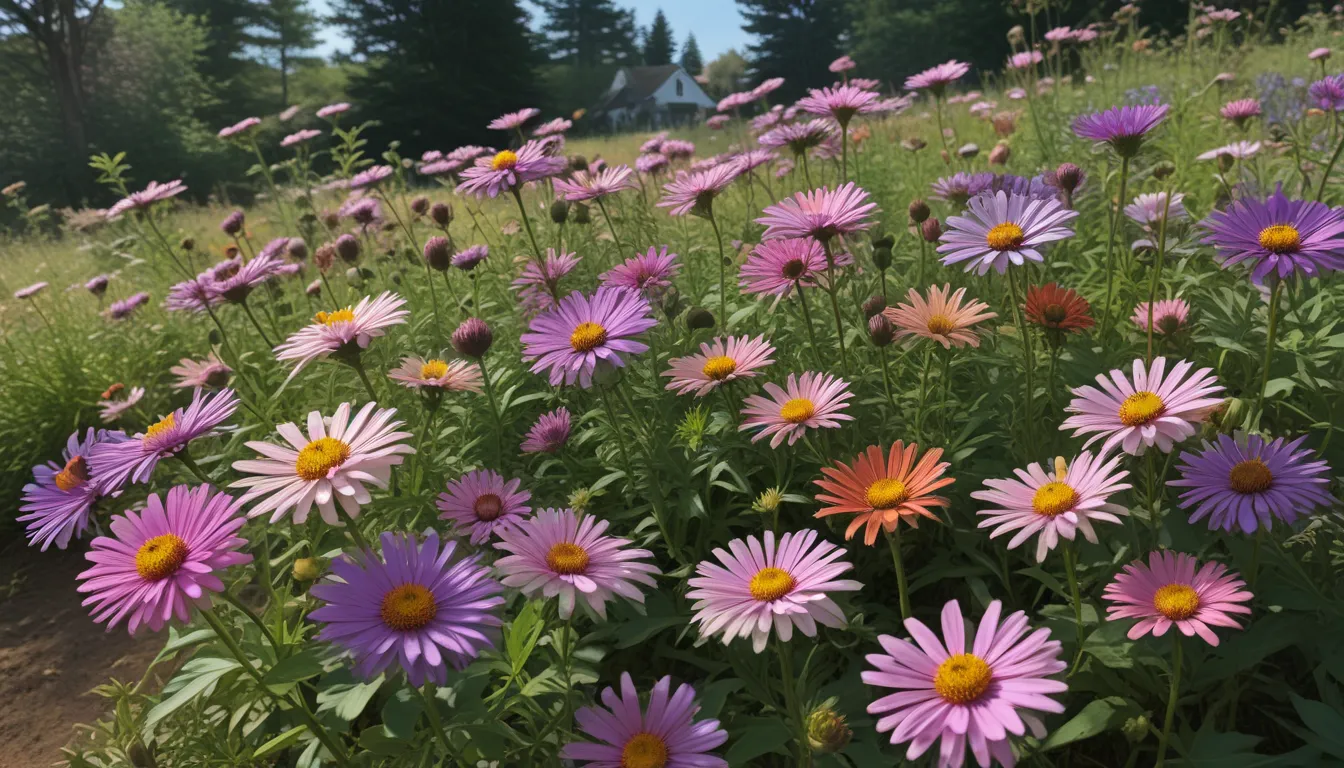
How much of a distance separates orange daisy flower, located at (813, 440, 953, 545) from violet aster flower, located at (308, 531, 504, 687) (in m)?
0.53

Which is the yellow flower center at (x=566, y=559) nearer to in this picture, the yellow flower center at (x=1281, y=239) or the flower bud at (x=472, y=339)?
the flower bud at (x=472, y=339)

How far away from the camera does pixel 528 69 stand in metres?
24.5

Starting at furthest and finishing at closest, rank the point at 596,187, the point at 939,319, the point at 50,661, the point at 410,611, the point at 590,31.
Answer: the point at 590,31, the point at 50,661, the point at 596,187, the point at 939,319, the point at 410,611

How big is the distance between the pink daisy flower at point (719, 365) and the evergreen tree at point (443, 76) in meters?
22.4

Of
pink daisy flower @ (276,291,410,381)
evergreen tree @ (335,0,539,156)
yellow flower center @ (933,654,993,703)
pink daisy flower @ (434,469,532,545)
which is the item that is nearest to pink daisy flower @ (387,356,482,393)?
pink daisy flower @ (276,291,410,381)

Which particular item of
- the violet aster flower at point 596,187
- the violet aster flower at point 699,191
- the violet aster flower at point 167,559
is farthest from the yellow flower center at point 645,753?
the violet aster flower at point 596,187

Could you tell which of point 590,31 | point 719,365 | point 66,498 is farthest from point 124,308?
point 590,31

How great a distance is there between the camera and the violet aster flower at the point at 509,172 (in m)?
2.05

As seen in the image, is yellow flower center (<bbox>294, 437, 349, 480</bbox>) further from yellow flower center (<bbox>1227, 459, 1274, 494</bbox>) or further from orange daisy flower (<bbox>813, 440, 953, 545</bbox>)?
yellow flower center (<bbox>1227, 459, 1274, 494</bbox>)

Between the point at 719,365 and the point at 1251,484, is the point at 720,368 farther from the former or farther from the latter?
the point at 1251,484

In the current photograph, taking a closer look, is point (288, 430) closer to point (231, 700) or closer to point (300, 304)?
point (231, 700)

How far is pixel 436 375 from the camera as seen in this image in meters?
1.75

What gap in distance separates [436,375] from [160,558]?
0.75 m

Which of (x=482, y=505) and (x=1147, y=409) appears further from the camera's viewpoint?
(x=482, y=505)
